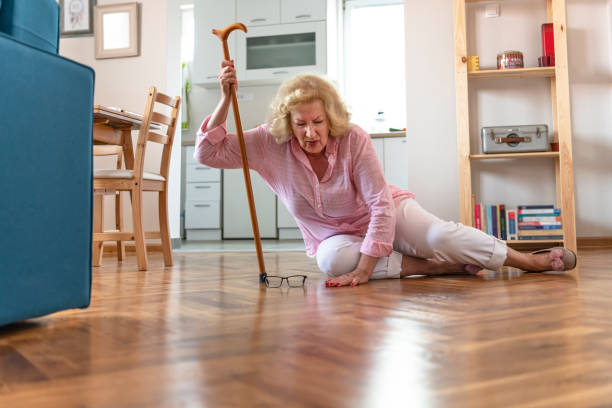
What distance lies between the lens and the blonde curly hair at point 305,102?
5.27 ft

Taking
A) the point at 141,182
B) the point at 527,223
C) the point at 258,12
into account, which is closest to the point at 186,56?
the point at 258,12

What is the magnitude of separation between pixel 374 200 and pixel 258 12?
12.6ft

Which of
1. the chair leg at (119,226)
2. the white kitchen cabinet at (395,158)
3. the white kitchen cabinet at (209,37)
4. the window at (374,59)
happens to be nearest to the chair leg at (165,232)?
the chair leg at (119,226)

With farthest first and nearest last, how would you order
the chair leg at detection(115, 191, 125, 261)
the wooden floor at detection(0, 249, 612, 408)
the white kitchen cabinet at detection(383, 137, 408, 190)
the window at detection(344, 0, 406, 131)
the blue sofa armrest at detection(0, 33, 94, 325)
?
the window at detection(344, 0, 406, 131)
the white kitchen cabinet at detection(383, 137, 408, 190)
the chair leg at detection(115, 191, 125, 261)
the blue sofa armrest at detection(0, 33, 94, 325)
the wooden floor at detection(0, 249, 612, 408)

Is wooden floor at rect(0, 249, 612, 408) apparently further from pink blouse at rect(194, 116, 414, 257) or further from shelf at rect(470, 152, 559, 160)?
shelf at rect(470, 152, 559, 160)

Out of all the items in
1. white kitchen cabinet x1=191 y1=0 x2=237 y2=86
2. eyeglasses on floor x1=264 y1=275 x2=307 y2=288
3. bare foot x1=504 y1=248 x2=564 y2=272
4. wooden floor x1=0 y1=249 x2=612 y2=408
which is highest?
white kitchen cabinet x1=191 y1=0 x2=237 y2=86

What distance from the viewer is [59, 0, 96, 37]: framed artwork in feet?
13.5

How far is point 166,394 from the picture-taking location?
2.02ft

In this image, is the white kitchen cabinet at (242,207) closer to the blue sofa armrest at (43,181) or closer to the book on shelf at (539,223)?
the book on shelf at (539,223)

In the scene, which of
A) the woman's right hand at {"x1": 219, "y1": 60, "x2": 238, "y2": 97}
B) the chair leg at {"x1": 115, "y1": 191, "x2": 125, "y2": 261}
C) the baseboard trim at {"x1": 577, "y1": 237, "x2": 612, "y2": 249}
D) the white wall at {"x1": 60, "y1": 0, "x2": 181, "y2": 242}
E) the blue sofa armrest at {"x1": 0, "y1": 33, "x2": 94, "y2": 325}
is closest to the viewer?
the blue sofa armrest at {"x1": 0, "y1": 33, "x2": 94, "y2": 325}

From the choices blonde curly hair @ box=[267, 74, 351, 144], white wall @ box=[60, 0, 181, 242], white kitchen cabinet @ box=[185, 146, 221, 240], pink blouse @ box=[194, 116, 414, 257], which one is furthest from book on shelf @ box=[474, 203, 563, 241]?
white kitchen cabinet @ box=[185, 146, 221, 240]

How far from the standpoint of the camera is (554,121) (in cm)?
338

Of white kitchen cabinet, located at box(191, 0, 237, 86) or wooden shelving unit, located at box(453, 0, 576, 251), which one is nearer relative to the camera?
wooden shelving unit, located at box(453, 0, 576, 251)

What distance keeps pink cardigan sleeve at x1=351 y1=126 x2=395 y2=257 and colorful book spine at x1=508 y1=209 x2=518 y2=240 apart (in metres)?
1.77
